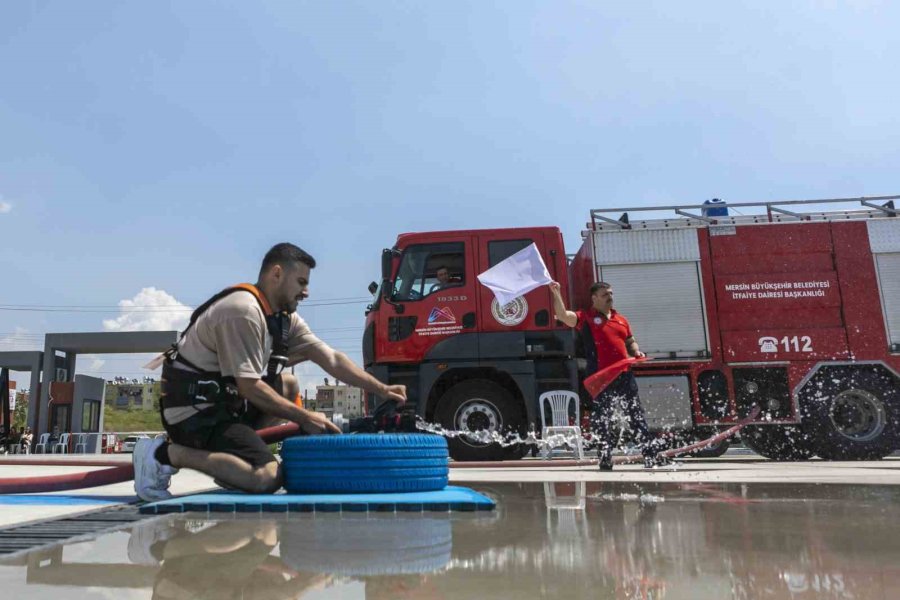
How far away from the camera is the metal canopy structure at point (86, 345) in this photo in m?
23.1

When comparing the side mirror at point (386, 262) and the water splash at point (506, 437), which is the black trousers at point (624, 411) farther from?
the side mirror at point (386, 262)

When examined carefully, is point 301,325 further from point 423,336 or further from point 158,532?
point 423,336

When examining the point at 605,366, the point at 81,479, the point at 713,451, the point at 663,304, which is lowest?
the point at 713,451

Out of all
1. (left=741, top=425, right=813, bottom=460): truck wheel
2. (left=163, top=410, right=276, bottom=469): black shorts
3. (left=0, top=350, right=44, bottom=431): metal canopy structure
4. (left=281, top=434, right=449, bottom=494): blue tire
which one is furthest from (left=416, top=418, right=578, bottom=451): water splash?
(left=0, top=350, right=44, bottom=431): metal canopy structure

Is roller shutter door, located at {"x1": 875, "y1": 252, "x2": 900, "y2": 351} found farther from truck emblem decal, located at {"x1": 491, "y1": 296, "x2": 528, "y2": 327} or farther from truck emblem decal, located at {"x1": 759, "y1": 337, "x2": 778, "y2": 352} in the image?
truck emblem decal, located at {"x1": 491, "y1": 296, "x2": 528, "y2": 327}

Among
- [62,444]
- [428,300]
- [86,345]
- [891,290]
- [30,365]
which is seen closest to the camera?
[428,300]

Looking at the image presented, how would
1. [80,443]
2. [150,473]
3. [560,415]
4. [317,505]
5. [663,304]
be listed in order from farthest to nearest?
[80,443] → [663,304] → [560,415] → [150,473] → [317,505]

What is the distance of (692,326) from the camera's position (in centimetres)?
773

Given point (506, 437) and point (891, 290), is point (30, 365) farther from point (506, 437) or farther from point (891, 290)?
point (891, 290)

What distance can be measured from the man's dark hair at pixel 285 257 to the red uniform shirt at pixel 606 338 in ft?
10.2

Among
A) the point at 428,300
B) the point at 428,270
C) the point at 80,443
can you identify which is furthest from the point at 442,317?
the point at 80,443

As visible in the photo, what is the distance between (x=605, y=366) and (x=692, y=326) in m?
2.85

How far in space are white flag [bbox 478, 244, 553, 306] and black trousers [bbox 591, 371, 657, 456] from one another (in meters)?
1.14

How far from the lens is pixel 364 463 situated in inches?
111
